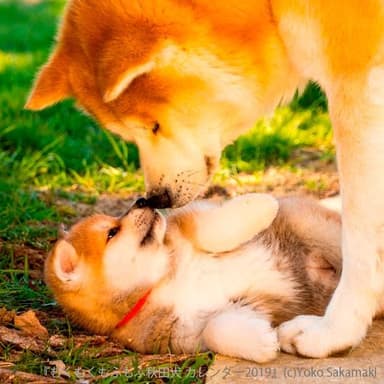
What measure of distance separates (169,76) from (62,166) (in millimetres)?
2084

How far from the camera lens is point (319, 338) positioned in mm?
2818

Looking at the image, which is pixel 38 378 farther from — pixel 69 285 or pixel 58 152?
pixel 58 152

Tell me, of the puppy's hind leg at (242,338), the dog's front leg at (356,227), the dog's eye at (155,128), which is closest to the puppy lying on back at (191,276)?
the puppy's hind leg at (242,338)

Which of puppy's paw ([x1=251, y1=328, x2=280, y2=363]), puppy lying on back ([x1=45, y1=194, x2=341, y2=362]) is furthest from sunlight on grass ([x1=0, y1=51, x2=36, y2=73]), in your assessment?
puppy's paw ([x1=251, y1=328, x2=280, y2=363])

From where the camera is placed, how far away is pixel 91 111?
344cm

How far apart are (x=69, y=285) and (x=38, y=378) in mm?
470

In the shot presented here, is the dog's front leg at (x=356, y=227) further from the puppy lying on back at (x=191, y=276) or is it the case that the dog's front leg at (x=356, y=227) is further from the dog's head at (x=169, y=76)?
the dog's head at (x=169, y=76)

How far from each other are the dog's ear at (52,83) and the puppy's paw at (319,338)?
136 centimetres

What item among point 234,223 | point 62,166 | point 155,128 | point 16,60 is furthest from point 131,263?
point 16,60

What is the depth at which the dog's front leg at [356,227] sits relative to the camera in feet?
9.28

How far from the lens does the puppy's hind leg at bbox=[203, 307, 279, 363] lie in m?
2.75

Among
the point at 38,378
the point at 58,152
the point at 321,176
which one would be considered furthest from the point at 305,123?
the point at 38,378

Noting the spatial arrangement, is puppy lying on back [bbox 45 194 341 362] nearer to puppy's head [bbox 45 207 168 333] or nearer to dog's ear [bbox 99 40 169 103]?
puppy's head [bbox 45 207 168 333]

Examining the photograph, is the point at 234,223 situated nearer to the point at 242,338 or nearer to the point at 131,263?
the point at 131,263
